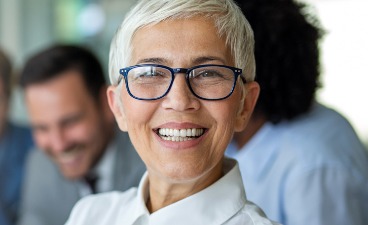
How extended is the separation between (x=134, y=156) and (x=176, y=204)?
1.08 m

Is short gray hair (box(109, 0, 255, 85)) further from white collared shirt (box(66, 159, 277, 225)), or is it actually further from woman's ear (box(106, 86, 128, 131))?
white collared shirt (box(66, 159, 277, 225))

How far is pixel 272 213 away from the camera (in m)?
1.64

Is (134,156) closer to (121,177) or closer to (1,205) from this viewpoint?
(121,177)

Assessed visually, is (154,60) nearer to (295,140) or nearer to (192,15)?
(192,15)

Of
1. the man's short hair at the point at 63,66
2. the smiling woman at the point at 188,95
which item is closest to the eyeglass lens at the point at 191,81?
the smiling woman at the point at 188,95

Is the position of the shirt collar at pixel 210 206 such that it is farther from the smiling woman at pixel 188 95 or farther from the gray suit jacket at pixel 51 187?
the gray suit jacket at pixel 51 187

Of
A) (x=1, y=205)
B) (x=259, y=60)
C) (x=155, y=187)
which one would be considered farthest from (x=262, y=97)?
(x=1, y=205)

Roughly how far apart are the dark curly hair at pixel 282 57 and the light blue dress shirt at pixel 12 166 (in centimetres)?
145

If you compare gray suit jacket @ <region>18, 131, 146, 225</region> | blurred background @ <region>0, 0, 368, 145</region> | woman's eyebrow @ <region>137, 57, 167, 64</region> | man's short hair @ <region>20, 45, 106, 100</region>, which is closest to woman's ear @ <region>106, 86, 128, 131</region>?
woman's eyebrow @ <region>137, 57, 167, 64</region>

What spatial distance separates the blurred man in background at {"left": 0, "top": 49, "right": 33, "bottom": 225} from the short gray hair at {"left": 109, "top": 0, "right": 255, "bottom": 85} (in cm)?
169

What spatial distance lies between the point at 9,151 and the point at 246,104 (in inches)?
78.4

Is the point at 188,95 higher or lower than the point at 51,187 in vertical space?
higher

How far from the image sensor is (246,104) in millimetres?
1246

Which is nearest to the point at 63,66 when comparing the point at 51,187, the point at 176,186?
the point at 51,187
